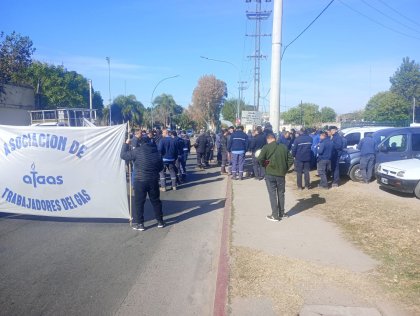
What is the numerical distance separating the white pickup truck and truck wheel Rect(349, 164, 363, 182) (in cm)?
210

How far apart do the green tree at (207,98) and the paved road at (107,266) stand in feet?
200

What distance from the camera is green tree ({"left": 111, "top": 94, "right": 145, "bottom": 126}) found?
4943 cm

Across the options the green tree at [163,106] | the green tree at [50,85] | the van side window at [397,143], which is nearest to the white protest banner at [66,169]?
the van side window at [397,143]

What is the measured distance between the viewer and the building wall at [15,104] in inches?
1287

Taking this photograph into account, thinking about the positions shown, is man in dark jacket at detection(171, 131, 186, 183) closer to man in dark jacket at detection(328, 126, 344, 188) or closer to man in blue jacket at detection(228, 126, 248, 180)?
man in blue jacket at detection(228, 126, 248, 180)

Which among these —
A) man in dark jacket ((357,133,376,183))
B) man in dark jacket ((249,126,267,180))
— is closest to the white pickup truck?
man in dark jacket ((357,133,376,183))

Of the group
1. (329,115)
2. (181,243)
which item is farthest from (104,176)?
(329,115)

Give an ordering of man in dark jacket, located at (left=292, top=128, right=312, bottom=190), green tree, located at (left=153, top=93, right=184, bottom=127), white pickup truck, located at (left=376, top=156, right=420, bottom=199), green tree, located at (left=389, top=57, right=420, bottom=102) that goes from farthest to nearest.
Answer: green tree, located at (left=389, top=57, right=420, bottom=102) < green tree, located at (left=153, top=93, right=184, bottom=127) < man in dark jacket, located at (left=292, top=128, right=312, bottom=190) < white pickup truck, located at (left=376, top=156, right=420, bottom=199)

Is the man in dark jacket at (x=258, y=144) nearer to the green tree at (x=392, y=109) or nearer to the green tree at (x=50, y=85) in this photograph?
the green tree at (x=50, y=85)

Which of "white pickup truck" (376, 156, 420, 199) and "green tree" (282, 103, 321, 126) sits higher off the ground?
"green tree" (282, 103, 321, 126)

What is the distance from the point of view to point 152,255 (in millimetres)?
6152

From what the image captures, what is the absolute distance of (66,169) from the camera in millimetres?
7727

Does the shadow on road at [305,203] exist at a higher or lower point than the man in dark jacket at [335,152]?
lower

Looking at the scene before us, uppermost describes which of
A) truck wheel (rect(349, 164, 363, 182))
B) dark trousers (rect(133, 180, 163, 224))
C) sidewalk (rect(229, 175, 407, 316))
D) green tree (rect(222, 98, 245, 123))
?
green tree (rect(222, 98, 245, 123))
